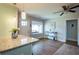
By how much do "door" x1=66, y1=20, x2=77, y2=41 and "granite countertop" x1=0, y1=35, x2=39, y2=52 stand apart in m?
0.60

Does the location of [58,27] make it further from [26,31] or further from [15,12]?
[15,12]

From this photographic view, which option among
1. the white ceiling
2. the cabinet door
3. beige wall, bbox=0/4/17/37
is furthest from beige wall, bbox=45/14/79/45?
beige wall, bbox=0/4/17/37

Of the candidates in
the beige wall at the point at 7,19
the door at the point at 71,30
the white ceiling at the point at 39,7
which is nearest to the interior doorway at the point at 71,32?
the door at the point at 71,30

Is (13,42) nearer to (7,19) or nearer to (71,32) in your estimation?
(7,19)

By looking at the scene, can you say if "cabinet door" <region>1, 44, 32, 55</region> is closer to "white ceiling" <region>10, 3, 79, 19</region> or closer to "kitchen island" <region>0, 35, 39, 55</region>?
"kitchen island" <region>0, 35, 39, 55</region>

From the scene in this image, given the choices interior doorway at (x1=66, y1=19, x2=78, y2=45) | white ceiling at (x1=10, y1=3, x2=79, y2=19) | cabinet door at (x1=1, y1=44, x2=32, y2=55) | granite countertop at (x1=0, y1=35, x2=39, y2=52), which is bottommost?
cabinet door at (x1=1, y1=44, x2=32, y2=55)

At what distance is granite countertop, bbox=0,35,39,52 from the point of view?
5.61 ft

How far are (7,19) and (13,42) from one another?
1.33 feet

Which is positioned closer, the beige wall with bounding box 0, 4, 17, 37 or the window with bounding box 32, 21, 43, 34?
the beige wall with bounding box 0, 4, 17, 37

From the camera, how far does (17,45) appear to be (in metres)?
1.78

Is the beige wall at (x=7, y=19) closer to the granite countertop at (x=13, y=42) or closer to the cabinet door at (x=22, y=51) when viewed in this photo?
the granite countertop at (x=13, y=42)

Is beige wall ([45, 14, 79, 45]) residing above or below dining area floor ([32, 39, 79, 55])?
above

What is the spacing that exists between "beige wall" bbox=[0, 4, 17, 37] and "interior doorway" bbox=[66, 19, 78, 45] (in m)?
0.92

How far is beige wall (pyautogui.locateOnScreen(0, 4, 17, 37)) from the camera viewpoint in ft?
5.80
